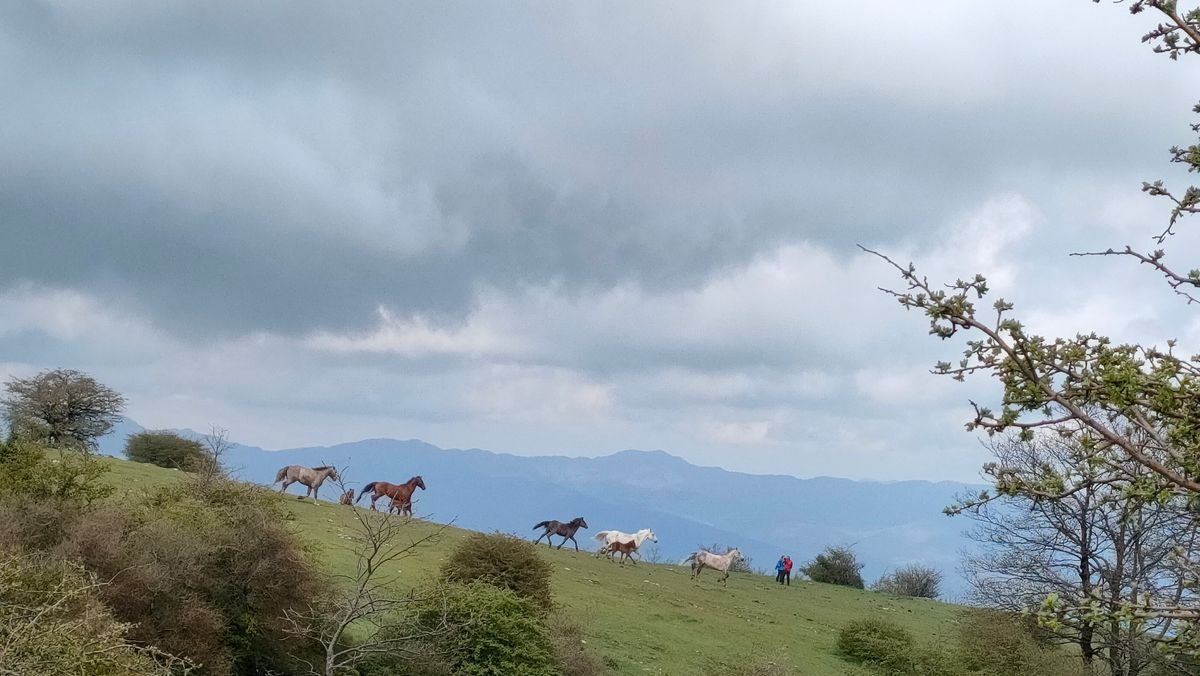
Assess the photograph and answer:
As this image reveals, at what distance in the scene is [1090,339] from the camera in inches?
242

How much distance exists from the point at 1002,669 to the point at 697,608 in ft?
38.8

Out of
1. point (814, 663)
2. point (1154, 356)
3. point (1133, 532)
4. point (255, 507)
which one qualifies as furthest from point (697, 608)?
point (1154, 356)

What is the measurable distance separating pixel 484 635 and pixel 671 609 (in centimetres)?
1478

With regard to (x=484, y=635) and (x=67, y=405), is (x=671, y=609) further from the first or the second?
(x=67, y=405)

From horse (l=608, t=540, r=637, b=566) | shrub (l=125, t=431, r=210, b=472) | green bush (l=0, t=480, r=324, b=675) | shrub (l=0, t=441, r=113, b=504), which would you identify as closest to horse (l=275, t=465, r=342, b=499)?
shrub (l=125, t=431, r=210, b=472)

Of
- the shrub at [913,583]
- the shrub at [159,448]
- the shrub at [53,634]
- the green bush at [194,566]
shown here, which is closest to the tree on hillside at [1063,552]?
the green bush at [194,566]

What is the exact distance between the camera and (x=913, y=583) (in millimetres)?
61719

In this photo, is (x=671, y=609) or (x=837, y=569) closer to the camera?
(x=671, y=609)

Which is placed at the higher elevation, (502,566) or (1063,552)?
(1063,552)

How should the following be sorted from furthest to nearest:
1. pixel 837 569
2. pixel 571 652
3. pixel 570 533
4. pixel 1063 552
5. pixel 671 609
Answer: pixel 837 569, pixel 570 533, pixel 671 609, pixel 1063 552, pixel 571 652

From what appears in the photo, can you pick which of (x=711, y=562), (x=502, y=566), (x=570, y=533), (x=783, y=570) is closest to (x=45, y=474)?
(x=502, y=566)

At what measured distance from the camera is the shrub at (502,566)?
78.8 feet

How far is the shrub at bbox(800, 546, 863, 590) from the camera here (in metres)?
59.2

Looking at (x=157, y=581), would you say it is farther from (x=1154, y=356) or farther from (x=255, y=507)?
(x=1154, y=356)
